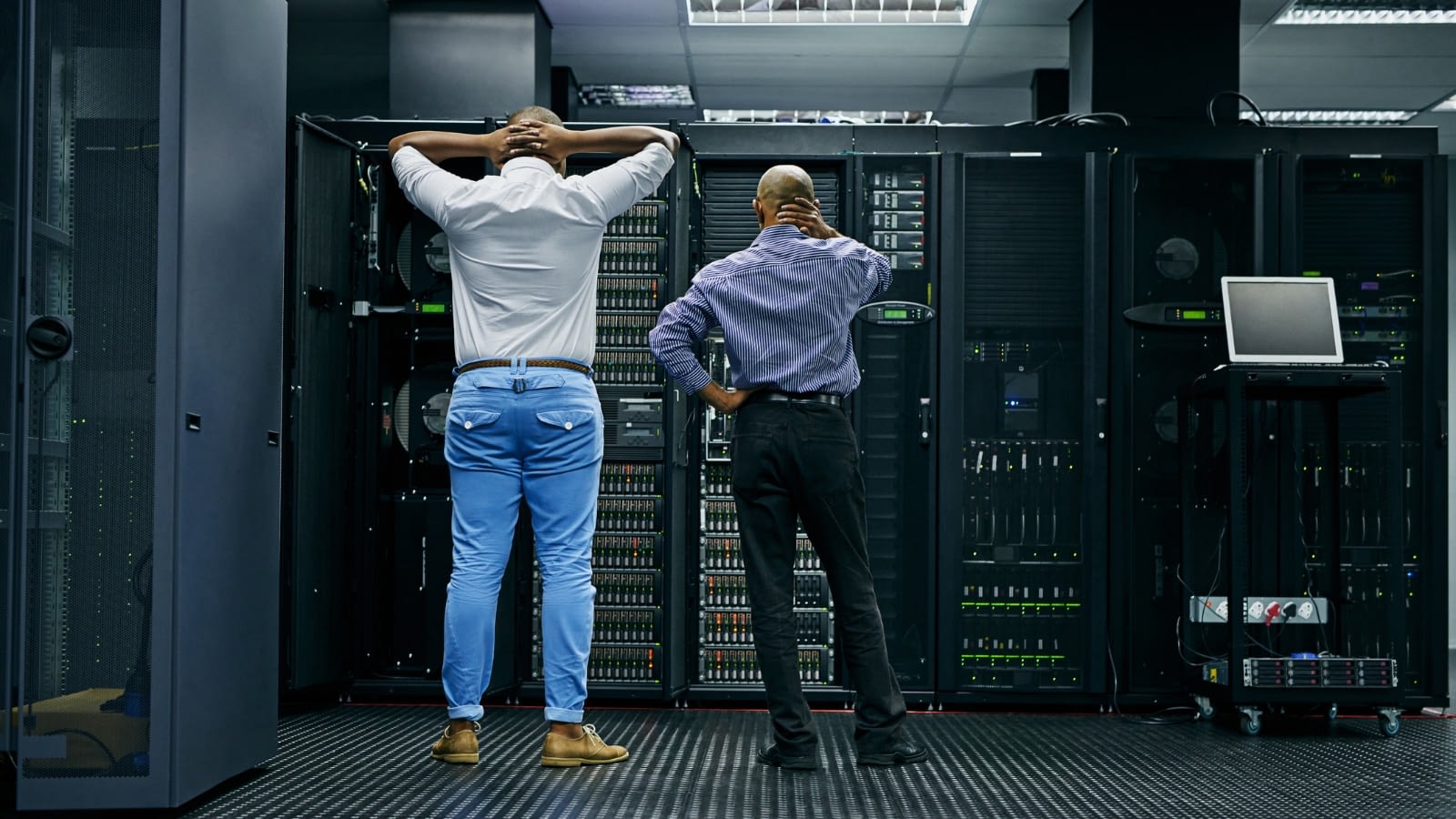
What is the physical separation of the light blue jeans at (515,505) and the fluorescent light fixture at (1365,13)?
183 inches

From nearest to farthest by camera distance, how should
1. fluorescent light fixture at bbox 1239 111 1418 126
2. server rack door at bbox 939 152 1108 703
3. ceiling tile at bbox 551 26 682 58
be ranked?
server rack door at bbox 939 152 1108 703
ceiling tile at bbox 551 26 682 58
fluorescent light fixture at bbox 1239 111 1418 126

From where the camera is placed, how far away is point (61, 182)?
2.91 m

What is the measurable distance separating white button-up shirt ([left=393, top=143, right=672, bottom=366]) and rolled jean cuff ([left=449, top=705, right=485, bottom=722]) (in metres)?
0.96

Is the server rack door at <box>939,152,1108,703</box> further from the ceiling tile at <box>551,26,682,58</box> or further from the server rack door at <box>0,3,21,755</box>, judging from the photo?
the server rack door at <box>0,3,21,755</box>

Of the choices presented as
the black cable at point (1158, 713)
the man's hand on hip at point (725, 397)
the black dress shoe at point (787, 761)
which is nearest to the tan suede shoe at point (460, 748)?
the black dress shoe at point (787, 761)

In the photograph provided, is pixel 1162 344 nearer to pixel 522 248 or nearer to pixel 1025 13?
pixel 1025 13

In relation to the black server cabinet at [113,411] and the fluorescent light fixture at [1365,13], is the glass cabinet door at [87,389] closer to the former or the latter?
the black server cabinet at [113,411]

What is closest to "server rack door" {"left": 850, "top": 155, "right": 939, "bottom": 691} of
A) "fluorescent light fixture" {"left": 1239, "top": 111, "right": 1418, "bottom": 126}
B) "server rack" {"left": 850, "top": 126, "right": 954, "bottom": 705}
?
"server rack" {"left": 850, "top": 126, "right": 954, "bottom": 705}

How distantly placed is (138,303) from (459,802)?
55.0 inches

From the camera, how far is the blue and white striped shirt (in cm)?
348

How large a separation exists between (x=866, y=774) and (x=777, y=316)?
4.20 ft

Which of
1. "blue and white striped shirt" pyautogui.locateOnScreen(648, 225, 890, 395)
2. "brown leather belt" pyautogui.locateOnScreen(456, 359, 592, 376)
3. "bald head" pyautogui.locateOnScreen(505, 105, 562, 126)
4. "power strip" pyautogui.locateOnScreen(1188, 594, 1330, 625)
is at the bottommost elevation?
"power strip" pyautogui.locateOnScreen(1188, 594, 1330, 625)

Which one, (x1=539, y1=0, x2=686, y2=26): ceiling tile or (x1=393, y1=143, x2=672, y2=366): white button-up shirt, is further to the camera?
(x1=539, y1=0, x2=686, y2=26): ceiling tile

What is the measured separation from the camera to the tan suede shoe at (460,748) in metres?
3.51
